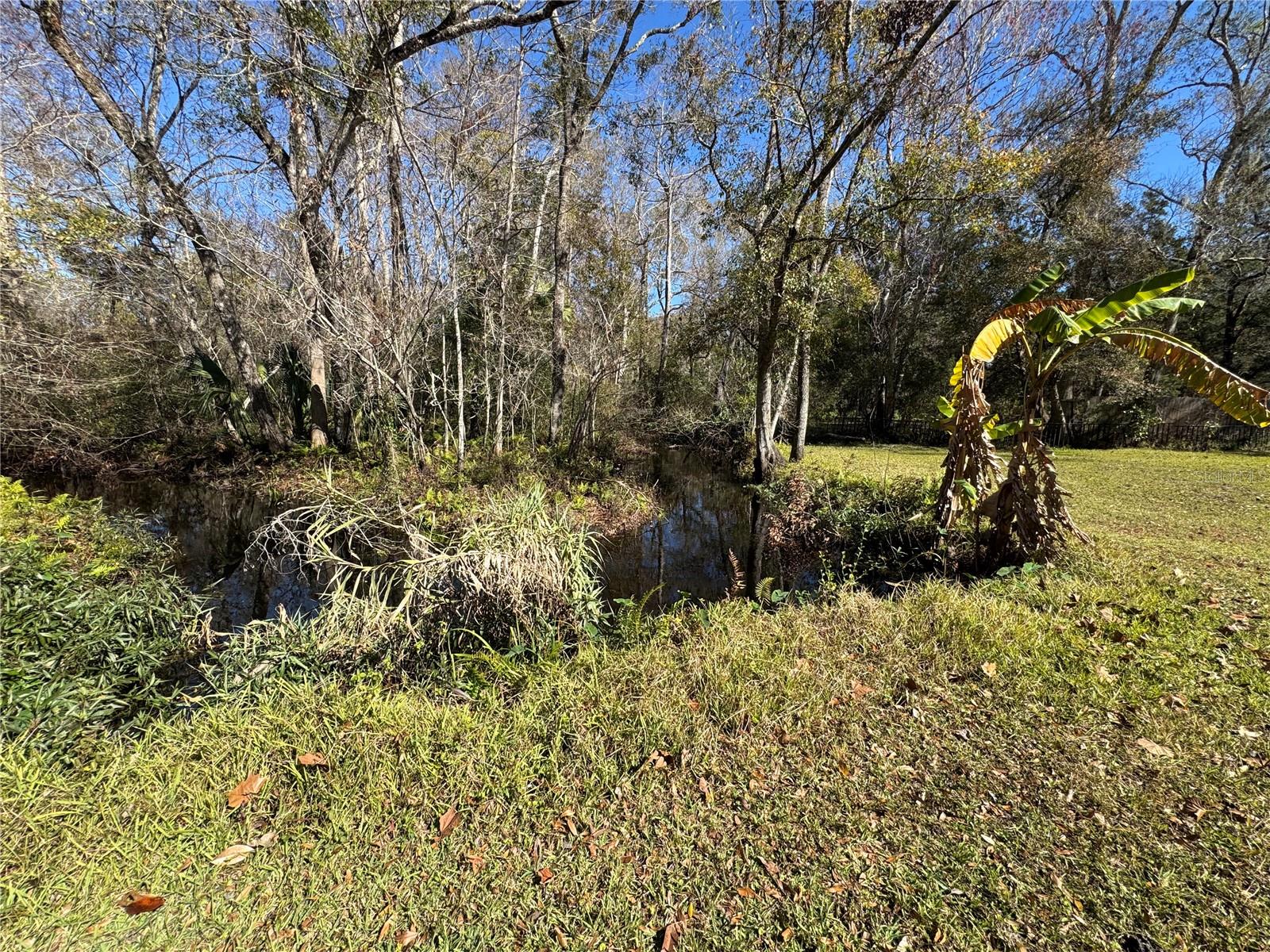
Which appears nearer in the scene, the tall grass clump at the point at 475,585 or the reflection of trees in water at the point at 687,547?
the tall grass clump at the point at 475,585

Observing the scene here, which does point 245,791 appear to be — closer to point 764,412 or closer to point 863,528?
point 863,528

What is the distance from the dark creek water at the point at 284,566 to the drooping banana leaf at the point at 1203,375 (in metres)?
4.48

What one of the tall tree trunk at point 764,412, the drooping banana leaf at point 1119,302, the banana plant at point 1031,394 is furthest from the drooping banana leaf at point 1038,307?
the tall tree trunk at point 764,412

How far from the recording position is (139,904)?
189cm

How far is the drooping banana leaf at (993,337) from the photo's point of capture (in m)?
4.71

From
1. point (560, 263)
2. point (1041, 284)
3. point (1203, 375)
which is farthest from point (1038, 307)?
point (560, 263)

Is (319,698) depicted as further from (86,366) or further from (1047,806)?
(86,366)

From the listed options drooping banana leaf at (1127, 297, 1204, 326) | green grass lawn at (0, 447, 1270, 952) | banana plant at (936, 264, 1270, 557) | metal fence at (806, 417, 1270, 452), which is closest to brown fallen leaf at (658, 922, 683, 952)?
green grass lawn at (0, 447, 1270, 952)

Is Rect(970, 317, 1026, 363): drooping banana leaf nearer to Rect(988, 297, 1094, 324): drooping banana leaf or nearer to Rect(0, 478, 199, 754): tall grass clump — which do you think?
Rect(988, 297, 1094, 324): drooping banana leaf

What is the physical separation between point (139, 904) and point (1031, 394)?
7.36m

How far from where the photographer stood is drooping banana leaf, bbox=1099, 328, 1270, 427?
13.3 ft

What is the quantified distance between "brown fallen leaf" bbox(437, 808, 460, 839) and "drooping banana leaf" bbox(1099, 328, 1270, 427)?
20.6 ft

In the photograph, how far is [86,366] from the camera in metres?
9.81

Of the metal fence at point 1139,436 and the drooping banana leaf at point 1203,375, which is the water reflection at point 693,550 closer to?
the drooping banana leaf at point 1203,375
